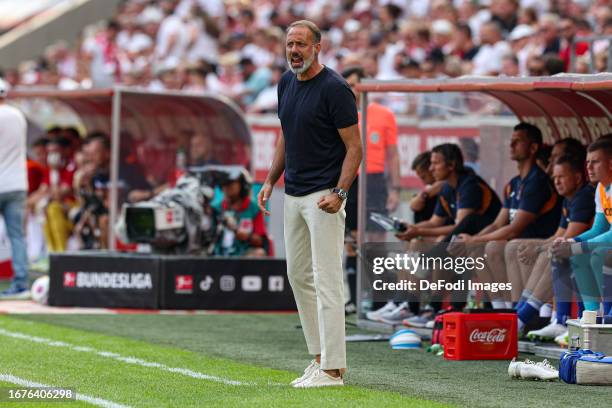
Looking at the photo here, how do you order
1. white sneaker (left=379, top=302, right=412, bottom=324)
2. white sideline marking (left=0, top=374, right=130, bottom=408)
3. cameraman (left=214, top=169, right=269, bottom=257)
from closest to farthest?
1. white sideline marking (left=0, top=374, right=130, bottom=408)
2. white sneaker (left=379, top=302, right=412, bottom=324)
3. cameraman (left=214, top=169, right=269, bottom=257)

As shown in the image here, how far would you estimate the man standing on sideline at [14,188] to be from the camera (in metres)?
14.8

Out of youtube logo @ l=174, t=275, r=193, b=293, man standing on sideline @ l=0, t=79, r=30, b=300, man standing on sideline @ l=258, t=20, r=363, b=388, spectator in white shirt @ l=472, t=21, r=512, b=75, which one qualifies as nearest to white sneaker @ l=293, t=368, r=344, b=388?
man standing on sideline @ l=258, t=20, r=363, b=388

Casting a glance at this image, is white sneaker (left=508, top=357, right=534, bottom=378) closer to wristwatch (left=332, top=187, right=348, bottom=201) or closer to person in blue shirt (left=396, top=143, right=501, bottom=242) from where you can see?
wristwatch (left=332, top=187, right=348, bottom=201)

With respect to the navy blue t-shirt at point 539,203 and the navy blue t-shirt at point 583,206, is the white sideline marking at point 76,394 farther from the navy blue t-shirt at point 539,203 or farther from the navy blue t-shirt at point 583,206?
the navy blue t-shirt at point 539,203

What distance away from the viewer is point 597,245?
33.0ft

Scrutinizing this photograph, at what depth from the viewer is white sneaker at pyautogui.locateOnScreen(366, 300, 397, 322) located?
42.2ft

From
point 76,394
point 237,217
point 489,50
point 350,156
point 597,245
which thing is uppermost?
point 489,50

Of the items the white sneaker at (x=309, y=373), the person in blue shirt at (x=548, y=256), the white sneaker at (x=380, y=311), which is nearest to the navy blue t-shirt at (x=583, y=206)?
the person in blue shirt at (x=548, y=256)

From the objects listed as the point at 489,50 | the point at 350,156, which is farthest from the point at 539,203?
the point at 489,50

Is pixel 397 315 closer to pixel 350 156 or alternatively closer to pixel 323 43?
pixel 350 156

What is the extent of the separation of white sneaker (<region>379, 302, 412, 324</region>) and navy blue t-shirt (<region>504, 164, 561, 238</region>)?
5.16 feet

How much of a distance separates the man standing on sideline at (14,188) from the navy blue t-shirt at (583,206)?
623 cm

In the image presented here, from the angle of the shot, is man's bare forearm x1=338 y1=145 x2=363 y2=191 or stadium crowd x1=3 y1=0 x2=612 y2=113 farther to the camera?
stadium crowd x1=3 y1=0 x2=612 y2=113

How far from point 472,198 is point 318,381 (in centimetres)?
404
